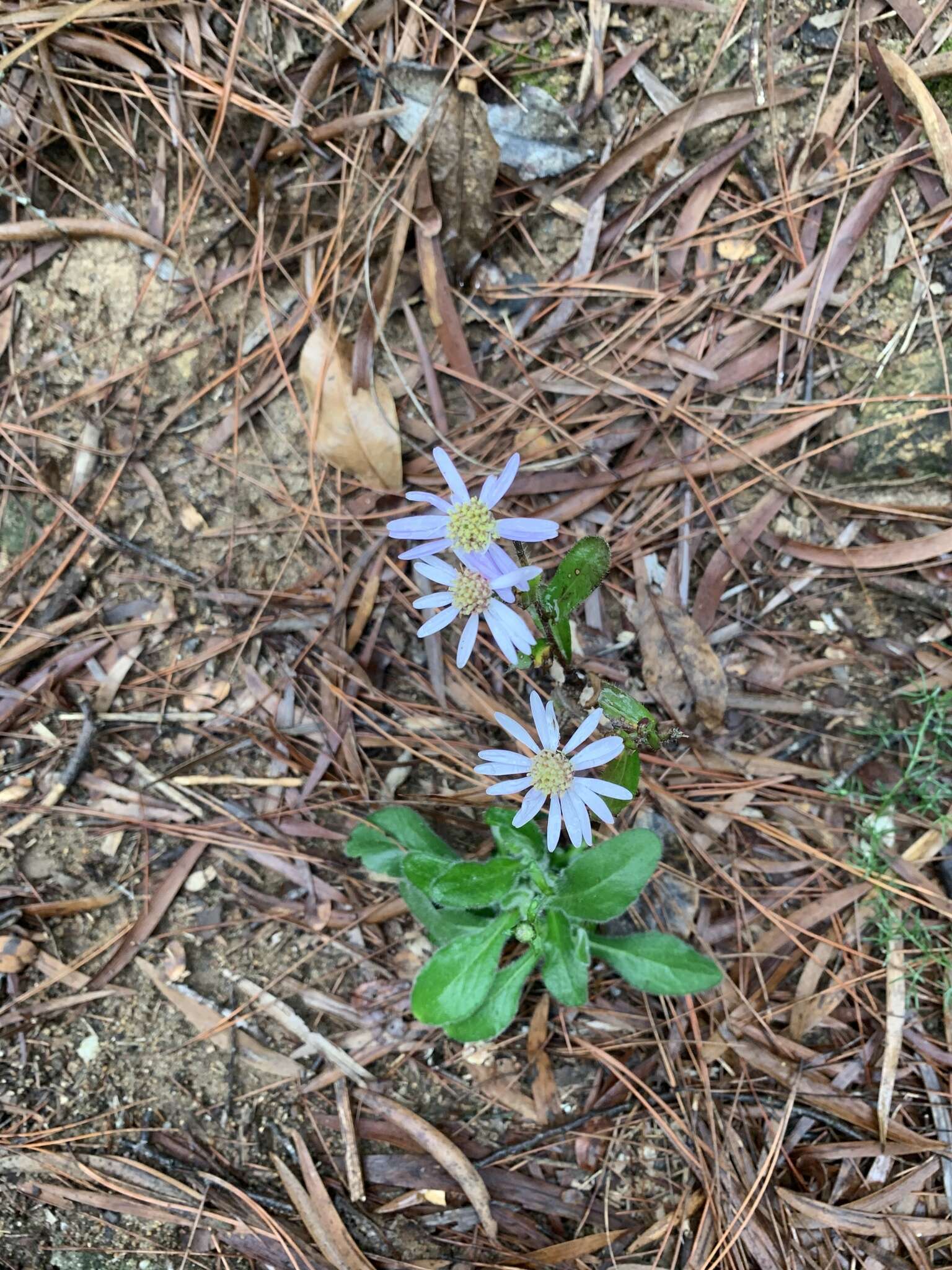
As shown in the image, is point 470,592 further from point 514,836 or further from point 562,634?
point 514,836

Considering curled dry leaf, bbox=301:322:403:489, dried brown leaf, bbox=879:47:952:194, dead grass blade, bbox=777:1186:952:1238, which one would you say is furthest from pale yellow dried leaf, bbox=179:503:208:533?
dead grass blade, bbox=777:1186:952:1238

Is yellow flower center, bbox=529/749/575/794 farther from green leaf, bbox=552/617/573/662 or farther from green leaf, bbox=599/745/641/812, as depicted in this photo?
green leaf, bbox=552/617/573/662

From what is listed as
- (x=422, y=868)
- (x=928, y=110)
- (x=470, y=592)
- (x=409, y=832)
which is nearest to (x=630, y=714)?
(x=470, y=592)

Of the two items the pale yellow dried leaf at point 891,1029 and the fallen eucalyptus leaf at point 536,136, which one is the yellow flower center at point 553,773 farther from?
the fallen eucalyptus leaf at point 536,136

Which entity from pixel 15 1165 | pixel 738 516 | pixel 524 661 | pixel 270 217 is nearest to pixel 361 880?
pixel 524 661

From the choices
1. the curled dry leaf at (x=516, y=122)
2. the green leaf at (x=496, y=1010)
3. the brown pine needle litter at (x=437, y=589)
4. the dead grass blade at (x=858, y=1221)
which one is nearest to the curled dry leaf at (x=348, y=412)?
the brown pine needle litter at (x=437, y=589)

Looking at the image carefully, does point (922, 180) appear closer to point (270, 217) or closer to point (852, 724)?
point (852, 724)

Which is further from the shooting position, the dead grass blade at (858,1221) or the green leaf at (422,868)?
the dead grass blade at (858,1221)
